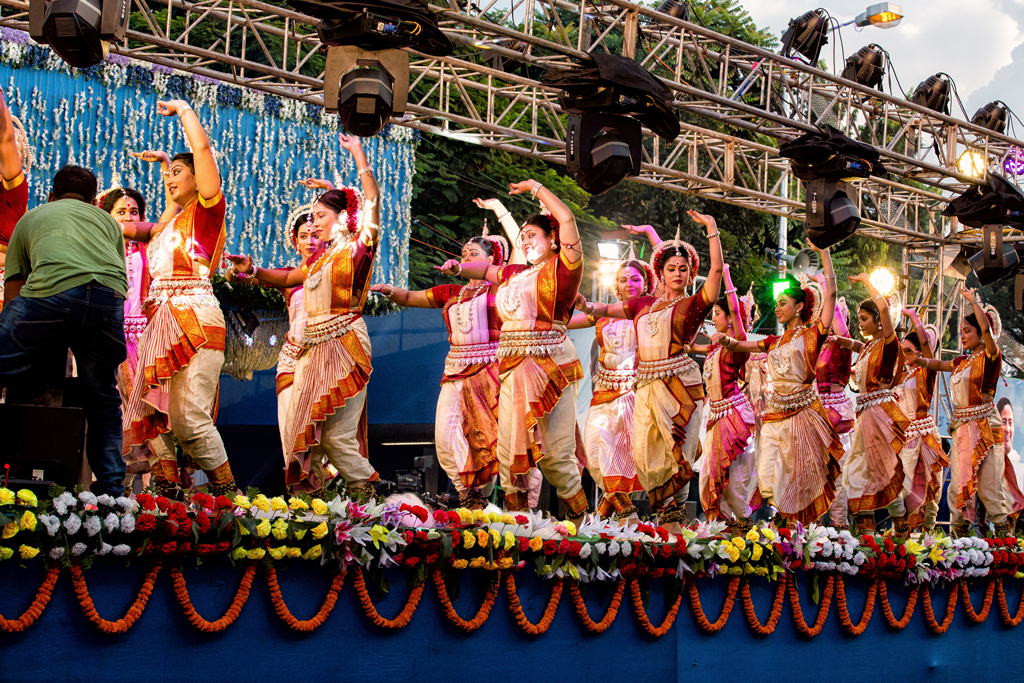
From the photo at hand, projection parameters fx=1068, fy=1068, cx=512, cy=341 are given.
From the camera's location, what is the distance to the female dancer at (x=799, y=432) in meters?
7.29

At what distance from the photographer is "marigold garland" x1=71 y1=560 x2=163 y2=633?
349 cm

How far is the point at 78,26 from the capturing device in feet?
18.6

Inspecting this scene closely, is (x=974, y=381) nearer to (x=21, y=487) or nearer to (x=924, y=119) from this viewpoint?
(x=924, y=119)

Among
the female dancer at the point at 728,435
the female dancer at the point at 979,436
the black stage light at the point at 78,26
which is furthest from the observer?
the female dancer at the point at 979,436

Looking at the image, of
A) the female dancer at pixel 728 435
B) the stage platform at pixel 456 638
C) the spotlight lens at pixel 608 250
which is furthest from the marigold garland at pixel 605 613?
the spotlight lens at pixel 608 250

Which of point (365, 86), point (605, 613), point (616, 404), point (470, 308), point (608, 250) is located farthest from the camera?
point (608, 250)

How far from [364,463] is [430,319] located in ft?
22.8

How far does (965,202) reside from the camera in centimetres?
946

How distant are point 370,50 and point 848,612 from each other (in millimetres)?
4099

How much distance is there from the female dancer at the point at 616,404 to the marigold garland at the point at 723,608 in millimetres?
1329

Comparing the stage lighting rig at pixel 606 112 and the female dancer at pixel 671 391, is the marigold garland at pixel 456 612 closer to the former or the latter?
the female dancer at pixel 671 391

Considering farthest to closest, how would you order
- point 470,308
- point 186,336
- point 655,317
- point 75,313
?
point 655,317
point 470,308
point 186,336
point 75,313

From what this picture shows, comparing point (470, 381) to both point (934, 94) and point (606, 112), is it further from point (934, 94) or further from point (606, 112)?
point (934, 94)

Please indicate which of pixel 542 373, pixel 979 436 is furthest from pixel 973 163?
pixel 542 373
